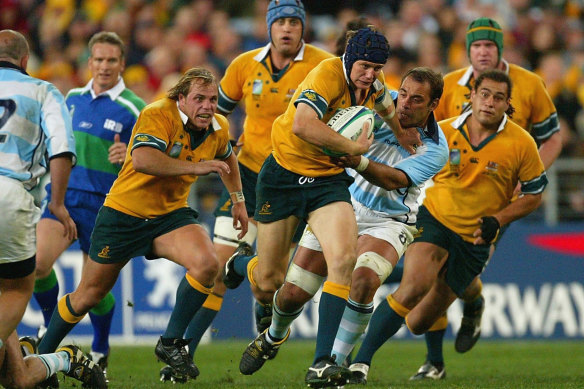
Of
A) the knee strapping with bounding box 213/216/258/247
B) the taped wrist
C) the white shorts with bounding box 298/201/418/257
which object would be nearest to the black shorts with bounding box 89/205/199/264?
the white shorts with bounding box 298/201/418/257

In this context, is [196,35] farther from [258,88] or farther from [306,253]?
[306,253]

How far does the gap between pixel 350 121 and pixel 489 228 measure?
2.01 meters

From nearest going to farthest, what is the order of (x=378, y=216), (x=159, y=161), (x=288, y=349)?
1. (x=159, y=161)
2. (x=378, y=216)
3. (x=288, y=349)

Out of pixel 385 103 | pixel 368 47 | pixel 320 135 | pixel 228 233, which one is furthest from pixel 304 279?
pixel 228 233

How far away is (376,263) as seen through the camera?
7492 millimetres

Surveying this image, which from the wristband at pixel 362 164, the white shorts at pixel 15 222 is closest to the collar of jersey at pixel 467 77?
the wristband at pixel 362 164

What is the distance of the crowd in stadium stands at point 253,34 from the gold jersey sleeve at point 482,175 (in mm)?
5142

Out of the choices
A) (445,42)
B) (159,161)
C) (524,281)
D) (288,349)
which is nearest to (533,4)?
(445,42)

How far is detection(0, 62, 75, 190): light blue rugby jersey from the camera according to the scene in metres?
6.41

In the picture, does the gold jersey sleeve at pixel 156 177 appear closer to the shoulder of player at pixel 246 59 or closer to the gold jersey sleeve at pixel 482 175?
the shoulder of player at pixel 246 59

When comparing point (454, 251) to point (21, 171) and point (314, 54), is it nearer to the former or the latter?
point (314, 54)

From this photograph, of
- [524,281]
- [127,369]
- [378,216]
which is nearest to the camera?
[378,216]

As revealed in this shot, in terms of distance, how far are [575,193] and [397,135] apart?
627 centimetres

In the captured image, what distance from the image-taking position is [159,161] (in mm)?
7316
